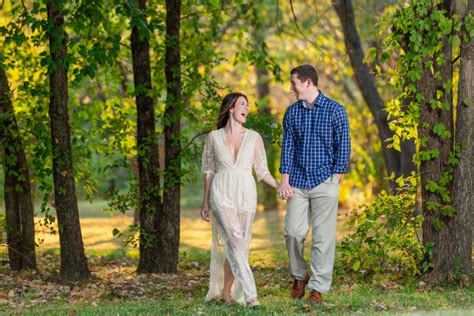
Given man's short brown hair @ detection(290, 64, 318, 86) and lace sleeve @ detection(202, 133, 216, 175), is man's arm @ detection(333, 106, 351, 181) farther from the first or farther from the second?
lace sleeve @ detection(202, 133, 216, 175)

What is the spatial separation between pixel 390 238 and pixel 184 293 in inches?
94.7

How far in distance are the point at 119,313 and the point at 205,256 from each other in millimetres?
8428

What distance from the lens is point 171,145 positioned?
13047 mm

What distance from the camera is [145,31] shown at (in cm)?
1001

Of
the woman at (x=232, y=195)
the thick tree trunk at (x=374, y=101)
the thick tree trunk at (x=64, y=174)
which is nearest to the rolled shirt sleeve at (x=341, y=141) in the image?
the woman at (x=232, y=195)

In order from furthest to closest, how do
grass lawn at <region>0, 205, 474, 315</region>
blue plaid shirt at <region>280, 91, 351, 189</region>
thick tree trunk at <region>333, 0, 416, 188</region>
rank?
thick tree trunk at <region>333, 0, 416, 188</region>, blue plaid shirt at <region>280, 91, 351, 189</region>, grass lawn at <region>0, 205, 474, 315</region>

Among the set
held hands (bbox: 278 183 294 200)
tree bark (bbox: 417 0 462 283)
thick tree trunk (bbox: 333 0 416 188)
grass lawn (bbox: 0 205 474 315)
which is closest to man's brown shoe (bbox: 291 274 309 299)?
grass lawn (bbox: 0 205 474 315)

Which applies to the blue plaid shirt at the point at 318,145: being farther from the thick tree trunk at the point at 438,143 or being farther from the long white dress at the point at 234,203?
the thick tree trunk at the point at 438,143

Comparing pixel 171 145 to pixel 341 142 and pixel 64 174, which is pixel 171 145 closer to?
pixel 64 174

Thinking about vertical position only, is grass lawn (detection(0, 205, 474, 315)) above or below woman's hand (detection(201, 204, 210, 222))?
below

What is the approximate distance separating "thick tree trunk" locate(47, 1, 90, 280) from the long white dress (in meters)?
3.39

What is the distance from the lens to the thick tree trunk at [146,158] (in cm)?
1282

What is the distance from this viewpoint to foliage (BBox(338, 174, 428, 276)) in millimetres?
10625

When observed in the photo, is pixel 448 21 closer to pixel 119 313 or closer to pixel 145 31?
pixel 145 31
